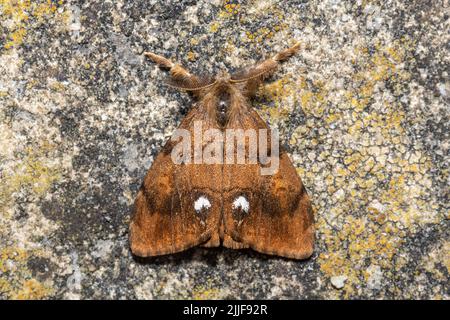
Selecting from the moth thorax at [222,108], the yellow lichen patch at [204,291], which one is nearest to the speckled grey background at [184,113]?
the yellow lichen patch at [204,291]

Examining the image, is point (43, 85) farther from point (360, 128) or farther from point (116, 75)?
point (360, 128)

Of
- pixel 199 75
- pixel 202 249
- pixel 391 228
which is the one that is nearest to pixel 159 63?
pixel 199 75

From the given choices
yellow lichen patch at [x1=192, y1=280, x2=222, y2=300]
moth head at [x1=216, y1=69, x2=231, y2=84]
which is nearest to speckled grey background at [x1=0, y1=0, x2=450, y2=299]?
yellow lichen patch at [x1=192, y1=280, x2=222, y2=300]

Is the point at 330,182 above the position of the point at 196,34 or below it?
below

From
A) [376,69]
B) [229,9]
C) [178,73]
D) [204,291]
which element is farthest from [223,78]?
[204,291]

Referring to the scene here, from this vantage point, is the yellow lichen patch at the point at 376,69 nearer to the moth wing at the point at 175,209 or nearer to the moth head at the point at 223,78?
the moth head at the point at 223,78

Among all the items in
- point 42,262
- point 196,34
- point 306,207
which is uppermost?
point 196,34

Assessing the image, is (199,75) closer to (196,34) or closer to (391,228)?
(196,34)
